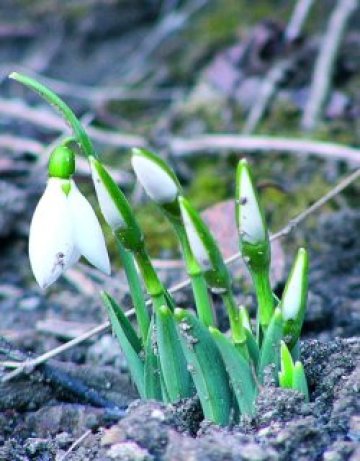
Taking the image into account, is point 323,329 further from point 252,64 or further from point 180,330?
point 252,64

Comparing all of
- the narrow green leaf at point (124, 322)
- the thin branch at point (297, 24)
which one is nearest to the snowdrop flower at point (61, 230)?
the narrow green leaf at point (124, 322)

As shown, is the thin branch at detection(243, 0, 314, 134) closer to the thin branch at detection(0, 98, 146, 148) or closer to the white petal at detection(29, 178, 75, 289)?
the thin branch at detection(0, 98, 146, 148)

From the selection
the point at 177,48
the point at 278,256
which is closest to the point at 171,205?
the point at 278,256

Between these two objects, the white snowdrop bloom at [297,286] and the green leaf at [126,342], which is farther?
the green leaf at [126,342]

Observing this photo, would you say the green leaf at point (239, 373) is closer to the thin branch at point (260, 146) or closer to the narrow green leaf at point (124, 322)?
the narrow green leaf at point (124, 322)

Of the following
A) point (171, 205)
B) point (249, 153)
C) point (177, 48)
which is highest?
point (177, 48)

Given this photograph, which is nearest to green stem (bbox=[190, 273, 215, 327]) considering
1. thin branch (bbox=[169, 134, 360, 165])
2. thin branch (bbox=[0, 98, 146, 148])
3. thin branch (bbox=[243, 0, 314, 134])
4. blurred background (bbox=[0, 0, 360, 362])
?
blurred background (bbox=[0, 0, 360, 362])
